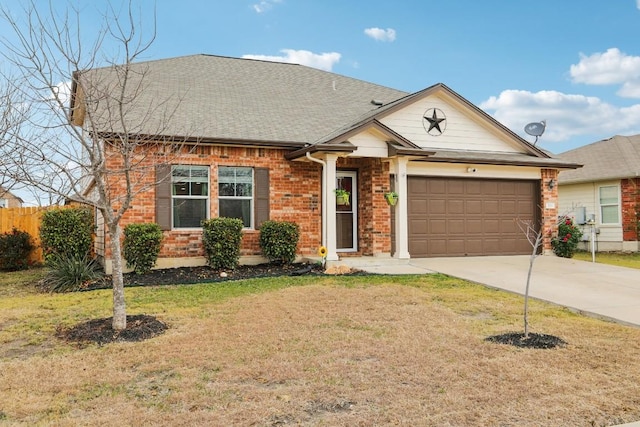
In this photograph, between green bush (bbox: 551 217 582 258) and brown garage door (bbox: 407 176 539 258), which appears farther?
green bush (bbox: 551 217 582 258)

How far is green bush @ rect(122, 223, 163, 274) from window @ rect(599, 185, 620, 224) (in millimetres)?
17190

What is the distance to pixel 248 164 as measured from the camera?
1212cm

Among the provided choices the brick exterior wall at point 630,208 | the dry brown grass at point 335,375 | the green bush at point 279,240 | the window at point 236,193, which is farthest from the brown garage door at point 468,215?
the brick exterior wall at point 630,208

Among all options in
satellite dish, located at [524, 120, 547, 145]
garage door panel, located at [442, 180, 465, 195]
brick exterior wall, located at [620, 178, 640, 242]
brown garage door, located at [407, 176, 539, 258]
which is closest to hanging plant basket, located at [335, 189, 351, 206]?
brown garage door, located at [407, 176, 539, 258]

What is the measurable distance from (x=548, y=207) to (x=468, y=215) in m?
2.63

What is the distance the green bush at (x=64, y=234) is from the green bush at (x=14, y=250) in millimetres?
3296

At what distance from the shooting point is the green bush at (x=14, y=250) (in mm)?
13891

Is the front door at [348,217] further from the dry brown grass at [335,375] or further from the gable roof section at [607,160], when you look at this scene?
the gable roof section at [607,160]

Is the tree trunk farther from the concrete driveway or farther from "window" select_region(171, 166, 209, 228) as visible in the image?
the concrete driveway

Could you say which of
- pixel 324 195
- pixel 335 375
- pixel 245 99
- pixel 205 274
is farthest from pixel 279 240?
pixel 335 375

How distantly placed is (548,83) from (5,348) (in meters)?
17.3

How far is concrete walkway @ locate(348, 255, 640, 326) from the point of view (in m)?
7.79

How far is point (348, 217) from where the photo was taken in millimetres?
13445

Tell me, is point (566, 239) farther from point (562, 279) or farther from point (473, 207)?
point (562, 279)
